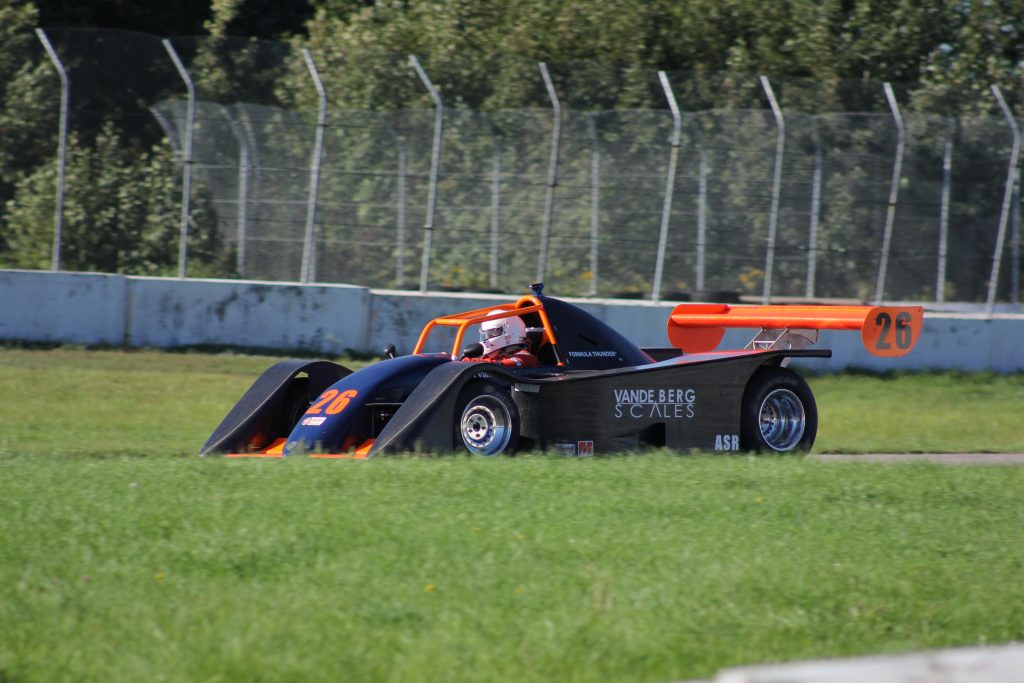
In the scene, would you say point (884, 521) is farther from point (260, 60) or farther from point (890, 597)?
point (260, 60)

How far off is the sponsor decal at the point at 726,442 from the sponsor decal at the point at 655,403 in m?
0.28

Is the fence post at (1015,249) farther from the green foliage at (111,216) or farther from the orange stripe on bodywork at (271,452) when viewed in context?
the orange stripe on bodywork at (271,452)

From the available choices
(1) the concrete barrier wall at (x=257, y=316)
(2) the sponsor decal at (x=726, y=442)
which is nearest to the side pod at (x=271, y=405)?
(2) the sponsor decal at (x=726, y=442)

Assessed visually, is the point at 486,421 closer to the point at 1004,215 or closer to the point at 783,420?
the point at 783,420

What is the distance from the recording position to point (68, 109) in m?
16.2

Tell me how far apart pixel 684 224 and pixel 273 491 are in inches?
438

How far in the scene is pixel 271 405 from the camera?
907 cm

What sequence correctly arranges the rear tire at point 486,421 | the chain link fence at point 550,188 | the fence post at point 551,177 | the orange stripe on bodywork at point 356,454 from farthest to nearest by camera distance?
the fence post at point 551,177
the chain link fence at point 550,188
the rear tire at point 486,421
the orange stripe on bodywork at point 356,454

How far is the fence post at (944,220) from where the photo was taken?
55.6ft

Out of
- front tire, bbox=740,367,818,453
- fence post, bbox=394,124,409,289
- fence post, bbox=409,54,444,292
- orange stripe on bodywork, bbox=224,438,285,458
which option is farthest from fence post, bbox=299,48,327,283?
front tire, bbox=740,367,818,453

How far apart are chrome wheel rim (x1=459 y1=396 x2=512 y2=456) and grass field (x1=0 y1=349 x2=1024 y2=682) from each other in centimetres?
41

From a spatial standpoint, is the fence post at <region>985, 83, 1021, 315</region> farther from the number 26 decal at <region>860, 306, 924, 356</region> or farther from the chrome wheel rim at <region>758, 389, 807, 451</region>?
the chrome wheel rim at <region>758, 389, 807, 451</region>

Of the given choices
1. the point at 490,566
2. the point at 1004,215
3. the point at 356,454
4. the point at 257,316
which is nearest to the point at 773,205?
the point at 1004,215

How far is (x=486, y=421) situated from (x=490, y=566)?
9.05 ft
